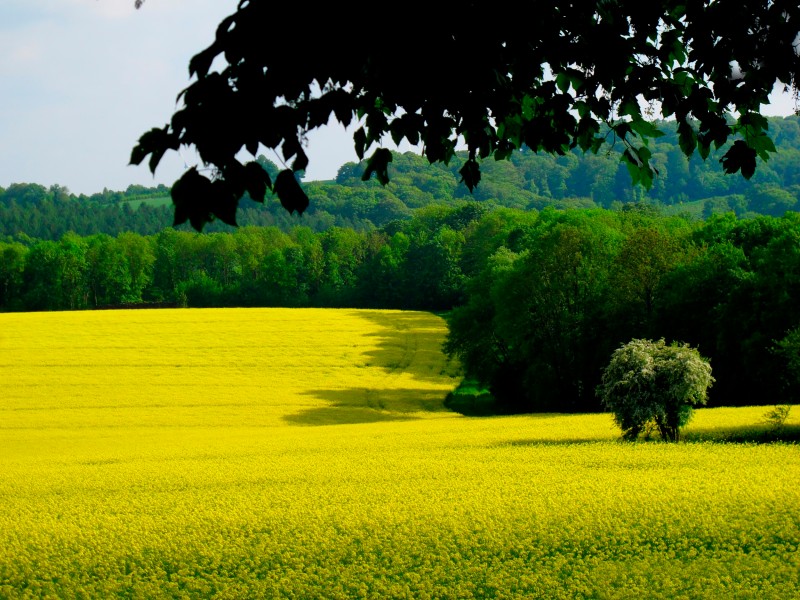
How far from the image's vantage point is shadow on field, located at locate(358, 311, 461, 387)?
55.5m

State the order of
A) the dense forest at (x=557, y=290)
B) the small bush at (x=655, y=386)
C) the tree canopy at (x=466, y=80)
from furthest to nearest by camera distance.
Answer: the dense forest at (x=557, y=290) → the small bush at (x=655, y=386) → the tree canopy at (x=466, y=80)

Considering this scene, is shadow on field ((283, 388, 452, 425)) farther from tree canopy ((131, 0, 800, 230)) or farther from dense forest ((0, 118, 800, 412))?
tree canopy ((131, 0, 800, 230))

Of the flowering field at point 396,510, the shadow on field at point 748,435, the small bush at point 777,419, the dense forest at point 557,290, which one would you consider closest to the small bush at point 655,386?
the flowering field at point 396,510

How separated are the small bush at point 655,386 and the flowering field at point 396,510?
47.0 inches

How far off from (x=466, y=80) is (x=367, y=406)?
39.9 metres

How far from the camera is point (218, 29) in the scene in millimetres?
3982

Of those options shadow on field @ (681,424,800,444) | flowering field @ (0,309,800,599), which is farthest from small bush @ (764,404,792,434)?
flowering field @ (0,309,800,599)

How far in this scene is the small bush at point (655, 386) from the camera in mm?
23847

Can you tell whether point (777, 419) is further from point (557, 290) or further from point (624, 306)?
point (557, 290)

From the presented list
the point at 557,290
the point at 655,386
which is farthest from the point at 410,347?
the point at 655,386

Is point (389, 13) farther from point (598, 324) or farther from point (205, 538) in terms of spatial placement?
point (598, 324)

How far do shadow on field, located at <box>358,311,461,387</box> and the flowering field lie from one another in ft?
62.9

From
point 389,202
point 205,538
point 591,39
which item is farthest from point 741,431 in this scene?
point 389,202

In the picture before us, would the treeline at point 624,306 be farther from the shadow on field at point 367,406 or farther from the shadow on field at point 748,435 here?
the shadow on field at point 748,435
